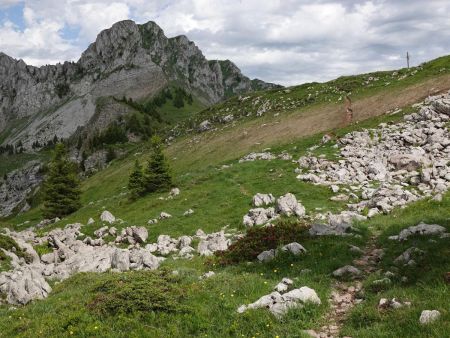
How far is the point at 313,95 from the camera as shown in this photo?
277ft

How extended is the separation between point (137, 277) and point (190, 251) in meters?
8.73

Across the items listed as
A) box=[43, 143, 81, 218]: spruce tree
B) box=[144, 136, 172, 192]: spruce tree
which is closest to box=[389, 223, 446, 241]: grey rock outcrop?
box=[144, 136, 172, 192]: spruce tree

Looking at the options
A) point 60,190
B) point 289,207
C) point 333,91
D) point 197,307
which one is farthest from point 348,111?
point 197,307

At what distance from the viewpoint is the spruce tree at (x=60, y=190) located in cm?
5862

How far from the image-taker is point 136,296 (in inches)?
591

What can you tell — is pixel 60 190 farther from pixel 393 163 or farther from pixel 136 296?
pixel 136 296

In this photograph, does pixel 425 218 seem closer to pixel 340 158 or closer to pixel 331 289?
pixel 331 289

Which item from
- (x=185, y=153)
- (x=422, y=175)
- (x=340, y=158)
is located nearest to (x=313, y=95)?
(x=185, y=153)

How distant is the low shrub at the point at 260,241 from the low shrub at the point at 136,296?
464cm

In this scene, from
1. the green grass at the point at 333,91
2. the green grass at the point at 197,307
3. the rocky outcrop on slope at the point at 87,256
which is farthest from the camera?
the green grass at the point at 333,91

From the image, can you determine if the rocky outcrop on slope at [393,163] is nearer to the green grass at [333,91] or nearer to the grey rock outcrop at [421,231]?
the grey rock outcrop at [421,231]

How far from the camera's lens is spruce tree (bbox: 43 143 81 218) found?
5862cm

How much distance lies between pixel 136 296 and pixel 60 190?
158 ft

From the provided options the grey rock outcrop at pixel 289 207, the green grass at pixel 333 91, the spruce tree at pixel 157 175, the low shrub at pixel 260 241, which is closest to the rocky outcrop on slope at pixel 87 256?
the low shrub at pixel 260 241
